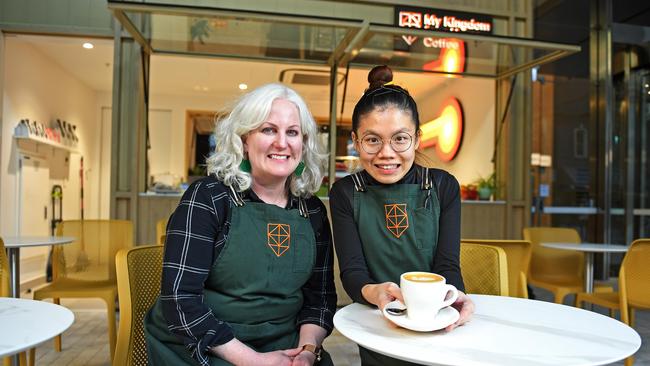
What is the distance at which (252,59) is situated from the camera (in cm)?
491

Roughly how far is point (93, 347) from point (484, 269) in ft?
8.92

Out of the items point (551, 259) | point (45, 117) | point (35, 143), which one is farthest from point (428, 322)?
point (45, 117)

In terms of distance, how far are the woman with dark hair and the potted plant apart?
12.3 ft

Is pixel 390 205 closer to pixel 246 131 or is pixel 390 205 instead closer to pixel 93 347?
pixel 246 131

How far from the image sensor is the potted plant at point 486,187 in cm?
509

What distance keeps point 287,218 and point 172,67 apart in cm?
441

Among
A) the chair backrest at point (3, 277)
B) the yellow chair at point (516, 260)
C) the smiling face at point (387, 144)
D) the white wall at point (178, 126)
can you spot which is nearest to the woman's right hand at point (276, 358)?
the smiling face at point (387, 144)

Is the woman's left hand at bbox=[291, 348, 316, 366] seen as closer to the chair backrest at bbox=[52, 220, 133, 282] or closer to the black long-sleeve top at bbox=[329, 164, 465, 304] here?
the black long-sleeve top at bbox=[329, 164, 465, 304]

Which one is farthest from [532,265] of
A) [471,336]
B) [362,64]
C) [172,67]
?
[172,67]

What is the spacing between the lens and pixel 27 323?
1.09 metres

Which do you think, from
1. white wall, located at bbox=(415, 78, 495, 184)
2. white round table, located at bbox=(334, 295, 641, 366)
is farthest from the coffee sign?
white round table, located at bbox=(334, 295, 641, 366)

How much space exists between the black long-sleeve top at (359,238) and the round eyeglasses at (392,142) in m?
0.13

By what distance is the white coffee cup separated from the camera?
104cm

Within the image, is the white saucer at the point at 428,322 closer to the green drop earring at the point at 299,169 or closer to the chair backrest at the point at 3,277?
the green drop earring at the point at 299,169
